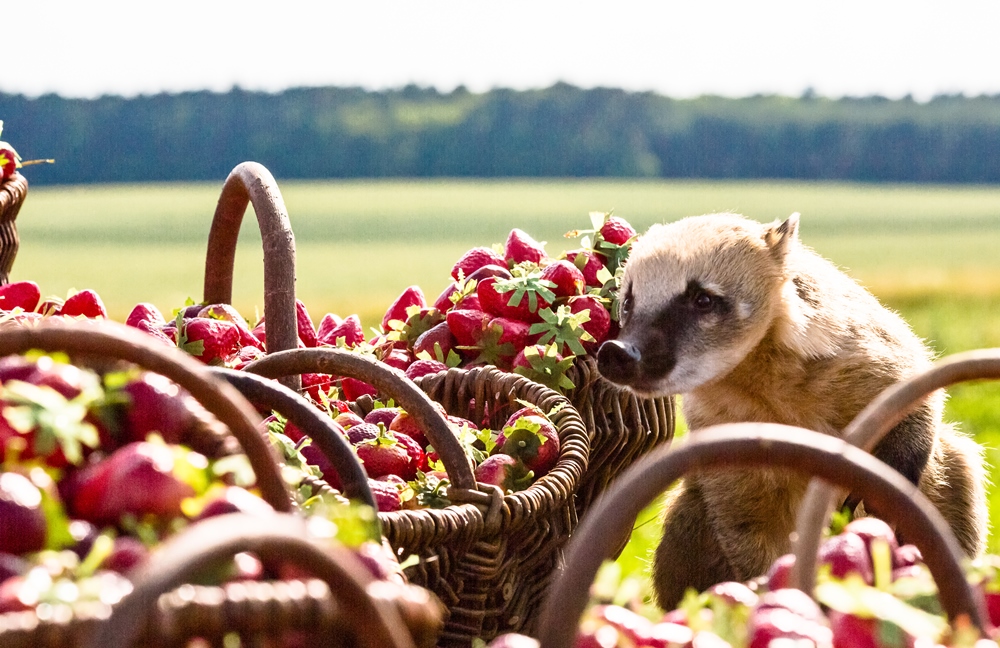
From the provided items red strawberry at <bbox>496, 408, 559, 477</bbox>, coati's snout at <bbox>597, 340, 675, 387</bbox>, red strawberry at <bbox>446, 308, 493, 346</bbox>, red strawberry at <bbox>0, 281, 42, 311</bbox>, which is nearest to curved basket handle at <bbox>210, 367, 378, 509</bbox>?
red strawberry at <bbox>496, 408, 559, 477</bbox>

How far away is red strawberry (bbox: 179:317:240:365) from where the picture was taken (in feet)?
7.32

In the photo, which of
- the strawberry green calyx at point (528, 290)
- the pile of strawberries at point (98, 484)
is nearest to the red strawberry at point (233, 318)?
the strawberry green calyx at point (528, 290)

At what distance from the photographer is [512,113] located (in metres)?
34.5

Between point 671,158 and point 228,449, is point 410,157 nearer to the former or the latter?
point 671,158

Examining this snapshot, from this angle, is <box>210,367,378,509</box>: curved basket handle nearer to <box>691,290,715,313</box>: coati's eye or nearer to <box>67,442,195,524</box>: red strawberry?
<box>67,442,195,524</box>: red strawberry

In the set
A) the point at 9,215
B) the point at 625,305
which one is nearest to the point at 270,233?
the point at 625,305

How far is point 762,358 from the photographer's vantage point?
8.36ft

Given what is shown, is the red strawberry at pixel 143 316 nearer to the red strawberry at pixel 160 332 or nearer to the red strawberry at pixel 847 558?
the red strawberry at pixel 160 332

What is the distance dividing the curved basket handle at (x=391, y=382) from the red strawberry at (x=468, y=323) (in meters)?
0.91

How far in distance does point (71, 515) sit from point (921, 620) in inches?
33.0

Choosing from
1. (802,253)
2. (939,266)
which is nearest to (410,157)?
(939,266)

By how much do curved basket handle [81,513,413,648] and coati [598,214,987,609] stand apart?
1583 millimetres

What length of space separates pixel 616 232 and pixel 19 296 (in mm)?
1553

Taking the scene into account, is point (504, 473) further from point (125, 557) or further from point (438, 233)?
point (438, 233)
